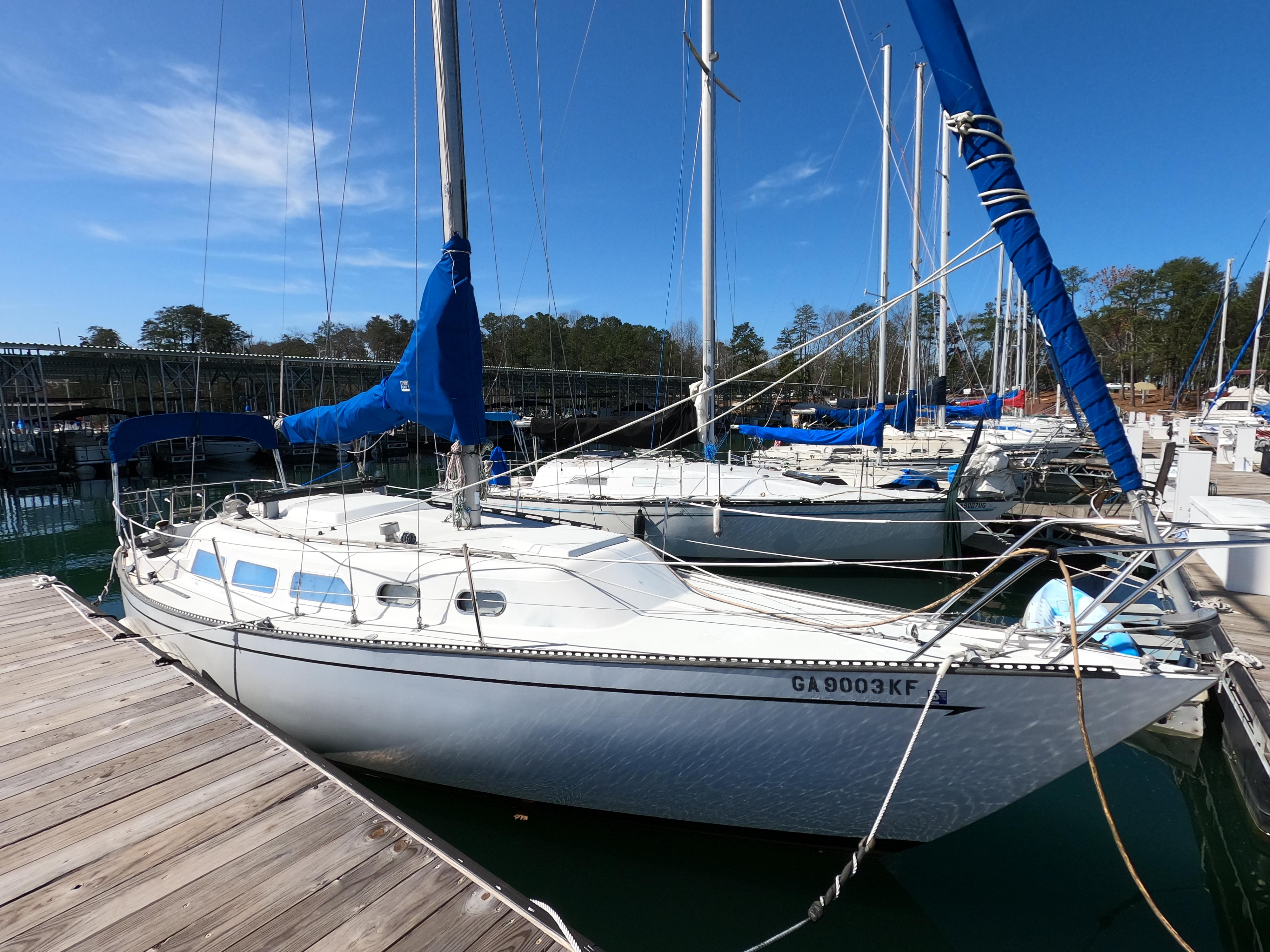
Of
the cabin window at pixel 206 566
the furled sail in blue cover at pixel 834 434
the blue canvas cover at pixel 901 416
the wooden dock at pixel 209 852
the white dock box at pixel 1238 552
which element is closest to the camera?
Answer: the wooden dock at pixel 209 852

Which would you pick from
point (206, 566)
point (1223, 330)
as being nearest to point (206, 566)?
point (206, 566)

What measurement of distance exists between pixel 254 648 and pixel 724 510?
719cm

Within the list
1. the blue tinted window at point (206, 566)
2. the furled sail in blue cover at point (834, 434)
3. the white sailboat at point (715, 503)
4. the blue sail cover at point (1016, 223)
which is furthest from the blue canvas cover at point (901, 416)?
the blue tinted window at point (206, 566)

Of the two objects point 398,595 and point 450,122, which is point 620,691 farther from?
point 450,122

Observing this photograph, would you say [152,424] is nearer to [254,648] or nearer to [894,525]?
[254,648]

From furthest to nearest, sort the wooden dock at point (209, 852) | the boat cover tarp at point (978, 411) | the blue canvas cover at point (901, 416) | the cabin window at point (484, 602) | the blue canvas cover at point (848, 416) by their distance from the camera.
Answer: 1. the boat cover tarp at point (978, 411)
2. the blue canvas cover at point (848, 416)
3. the blue canvas cover at point (901, 416)
4. the cabin window at point (484, 602)
5. the wooden dock at point (209, 852)

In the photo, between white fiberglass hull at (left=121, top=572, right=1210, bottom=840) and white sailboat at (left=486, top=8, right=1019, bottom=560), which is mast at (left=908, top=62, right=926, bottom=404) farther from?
white fiberglass hull at (left=121, top=572, right=1210, bottom=840)

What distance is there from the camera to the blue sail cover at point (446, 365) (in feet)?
18.0

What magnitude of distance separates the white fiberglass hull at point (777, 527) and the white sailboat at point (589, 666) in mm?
4749

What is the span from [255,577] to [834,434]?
45.7 ft

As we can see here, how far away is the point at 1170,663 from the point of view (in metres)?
3.52

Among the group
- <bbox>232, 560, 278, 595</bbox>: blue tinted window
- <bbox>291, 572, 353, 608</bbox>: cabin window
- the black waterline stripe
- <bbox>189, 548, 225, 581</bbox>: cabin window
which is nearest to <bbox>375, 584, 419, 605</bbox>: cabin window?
<bbox>291, 572, 353, 608</bbox>: cabin window

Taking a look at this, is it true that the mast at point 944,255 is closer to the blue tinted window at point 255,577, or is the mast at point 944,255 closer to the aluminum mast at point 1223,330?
the aluminum mast at point 1223,330

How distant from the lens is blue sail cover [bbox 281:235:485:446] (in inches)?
216
